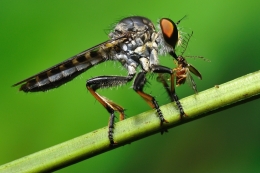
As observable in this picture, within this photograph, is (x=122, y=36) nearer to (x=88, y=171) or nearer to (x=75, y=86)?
(x=75, y=86)

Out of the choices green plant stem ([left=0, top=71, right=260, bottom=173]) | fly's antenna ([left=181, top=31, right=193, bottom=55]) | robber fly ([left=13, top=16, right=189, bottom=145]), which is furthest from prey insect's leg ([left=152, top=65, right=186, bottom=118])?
green plant stem ([left=0, top=71, right=260, bottom=173])

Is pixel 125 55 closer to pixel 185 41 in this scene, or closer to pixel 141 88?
pixel 185 41

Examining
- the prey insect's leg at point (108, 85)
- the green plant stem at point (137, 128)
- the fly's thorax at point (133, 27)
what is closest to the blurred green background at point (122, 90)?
the prey insect's leg at point (108, 85)

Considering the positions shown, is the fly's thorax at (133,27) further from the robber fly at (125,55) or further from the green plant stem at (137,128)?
the green plant stem at (137,128)

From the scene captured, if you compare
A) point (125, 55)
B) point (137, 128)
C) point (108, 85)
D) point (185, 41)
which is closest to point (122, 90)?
point (108, 85)

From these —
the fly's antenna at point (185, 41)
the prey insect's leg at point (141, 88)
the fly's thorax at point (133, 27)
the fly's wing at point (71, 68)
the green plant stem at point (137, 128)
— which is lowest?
the green plant stem at point (137, 128)

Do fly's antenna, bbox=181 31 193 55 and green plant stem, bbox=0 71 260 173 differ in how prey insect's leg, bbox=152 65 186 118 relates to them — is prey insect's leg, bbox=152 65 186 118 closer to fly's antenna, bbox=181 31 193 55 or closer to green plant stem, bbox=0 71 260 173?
fly's antenna, bbox=181 31 193 55
